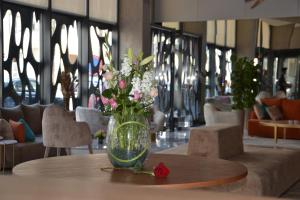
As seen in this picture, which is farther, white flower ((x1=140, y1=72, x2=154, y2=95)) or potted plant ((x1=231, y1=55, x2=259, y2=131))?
potted plant ((x1=231, y1=55, x2=259, y2=131))

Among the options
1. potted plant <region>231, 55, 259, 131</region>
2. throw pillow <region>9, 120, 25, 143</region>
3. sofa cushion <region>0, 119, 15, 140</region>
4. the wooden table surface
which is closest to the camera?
the wooden table surface

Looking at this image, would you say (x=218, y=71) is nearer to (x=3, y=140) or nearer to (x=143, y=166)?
(x=3, y=140)

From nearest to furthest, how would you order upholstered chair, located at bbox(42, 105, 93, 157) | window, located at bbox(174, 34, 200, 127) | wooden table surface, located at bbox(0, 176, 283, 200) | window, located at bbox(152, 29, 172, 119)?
wooden table surface, located at bbox(0, 176, 283, 200) → upholstered chair, located at bbox(42, 105, 93, 157) → window, located at bbox(152, 29, 172, 119) → window, located at bbox(174, 34, 200, 127)

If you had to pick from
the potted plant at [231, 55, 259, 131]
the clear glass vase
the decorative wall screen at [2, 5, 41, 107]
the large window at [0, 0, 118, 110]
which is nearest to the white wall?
the potted plant at [231, 55, 259, 131]

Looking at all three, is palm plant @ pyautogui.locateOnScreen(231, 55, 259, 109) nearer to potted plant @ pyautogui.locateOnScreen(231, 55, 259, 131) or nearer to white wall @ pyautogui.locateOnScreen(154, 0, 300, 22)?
potted plant @ pyautogui.locateOnScreen(231, 55, 259, 131)

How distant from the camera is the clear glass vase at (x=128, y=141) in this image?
3.16 metres

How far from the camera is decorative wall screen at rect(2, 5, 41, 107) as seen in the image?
8.83 m

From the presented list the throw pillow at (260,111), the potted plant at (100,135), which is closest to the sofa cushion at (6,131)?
the potted plant at (100,135)

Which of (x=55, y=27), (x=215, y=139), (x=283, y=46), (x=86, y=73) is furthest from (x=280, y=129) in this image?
(x=283, y=46)

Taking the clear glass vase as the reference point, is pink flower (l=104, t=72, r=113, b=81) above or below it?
above

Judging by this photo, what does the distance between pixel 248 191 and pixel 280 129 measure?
5.97m

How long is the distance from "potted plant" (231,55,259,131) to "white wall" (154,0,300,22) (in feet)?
3.69

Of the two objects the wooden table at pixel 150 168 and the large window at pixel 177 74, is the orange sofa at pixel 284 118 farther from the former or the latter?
the wooden table at pixel 150 168

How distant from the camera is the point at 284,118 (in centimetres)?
1138
